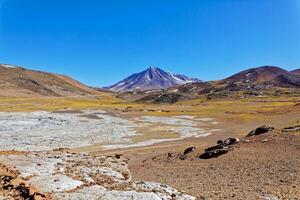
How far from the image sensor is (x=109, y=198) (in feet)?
74.3

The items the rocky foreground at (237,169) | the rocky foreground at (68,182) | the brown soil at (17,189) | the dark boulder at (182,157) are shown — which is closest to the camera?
the brown soil at (17,189)

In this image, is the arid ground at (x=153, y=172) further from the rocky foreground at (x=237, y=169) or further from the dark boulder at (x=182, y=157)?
the dark boulder at (x=182, y=157)

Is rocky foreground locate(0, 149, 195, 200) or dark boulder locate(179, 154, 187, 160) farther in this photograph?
dark boulder locate(179, 154, 187, 160)

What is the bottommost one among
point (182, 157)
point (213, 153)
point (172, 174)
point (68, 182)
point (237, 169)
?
point (172, 174)

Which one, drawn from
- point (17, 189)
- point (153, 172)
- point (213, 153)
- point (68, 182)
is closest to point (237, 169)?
point (213, 153)

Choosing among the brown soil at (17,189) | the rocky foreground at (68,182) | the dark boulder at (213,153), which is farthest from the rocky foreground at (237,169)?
the brown soil at (17,189)

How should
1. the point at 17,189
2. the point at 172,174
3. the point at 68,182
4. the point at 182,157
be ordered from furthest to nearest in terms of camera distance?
the point at 182,157 < the point at 172,174 < the point at 68,182 < the point at 17,189

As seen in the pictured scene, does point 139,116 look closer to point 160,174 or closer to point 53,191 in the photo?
point 160,174

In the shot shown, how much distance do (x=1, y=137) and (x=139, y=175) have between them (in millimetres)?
35527

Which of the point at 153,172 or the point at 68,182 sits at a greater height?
the point at 68,182

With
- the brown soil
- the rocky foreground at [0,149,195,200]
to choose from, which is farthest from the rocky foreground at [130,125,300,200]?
the brown soil

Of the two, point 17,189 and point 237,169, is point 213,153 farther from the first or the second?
point 17,189

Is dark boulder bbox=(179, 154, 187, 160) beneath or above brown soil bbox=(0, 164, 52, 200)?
beneath

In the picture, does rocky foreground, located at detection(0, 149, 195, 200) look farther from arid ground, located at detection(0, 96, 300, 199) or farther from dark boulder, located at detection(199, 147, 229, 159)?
dark boulder, located at detection(199, 147, 229, 159)
